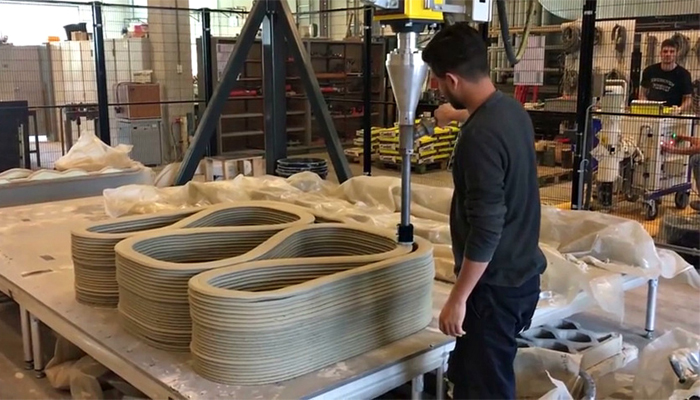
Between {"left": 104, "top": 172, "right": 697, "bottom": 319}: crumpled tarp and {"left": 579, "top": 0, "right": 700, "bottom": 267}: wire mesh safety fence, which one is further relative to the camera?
{"left": 579, "top": 0, "right": 700, "bottom": 267}: wire mesh safety fence

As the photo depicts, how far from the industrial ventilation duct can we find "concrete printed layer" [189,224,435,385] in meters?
6.37

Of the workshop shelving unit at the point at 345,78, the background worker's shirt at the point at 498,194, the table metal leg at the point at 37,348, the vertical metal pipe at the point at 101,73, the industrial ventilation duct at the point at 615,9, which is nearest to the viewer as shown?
the background worker's shirt at the point at 498,194

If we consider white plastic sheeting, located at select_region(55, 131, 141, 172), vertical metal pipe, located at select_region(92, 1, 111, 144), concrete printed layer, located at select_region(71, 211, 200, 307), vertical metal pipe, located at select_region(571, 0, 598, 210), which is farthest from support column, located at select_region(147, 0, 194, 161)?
concrete printed layer, located at select_region(71, 211, 200, 307)

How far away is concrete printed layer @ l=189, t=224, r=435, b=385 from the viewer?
1973mm

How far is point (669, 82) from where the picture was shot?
230 inches

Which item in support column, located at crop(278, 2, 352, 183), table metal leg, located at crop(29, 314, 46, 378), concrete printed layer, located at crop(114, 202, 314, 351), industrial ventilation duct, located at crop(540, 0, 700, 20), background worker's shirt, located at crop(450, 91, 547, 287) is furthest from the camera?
industrial ventilation duct, located at crop(540, 0, 700, 20)

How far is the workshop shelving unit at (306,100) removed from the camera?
922 cm

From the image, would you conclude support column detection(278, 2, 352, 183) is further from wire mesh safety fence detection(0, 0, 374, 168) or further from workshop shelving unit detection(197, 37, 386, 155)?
workshop shelving unit detection(197, 37, 386, 155)

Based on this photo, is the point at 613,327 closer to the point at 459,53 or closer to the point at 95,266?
the point at 459,53

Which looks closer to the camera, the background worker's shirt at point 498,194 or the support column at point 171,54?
the background worker's shirt at point 498,194

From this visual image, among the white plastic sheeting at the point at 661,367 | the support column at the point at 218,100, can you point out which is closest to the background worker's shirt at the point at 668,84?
the support column at the point at 218,100

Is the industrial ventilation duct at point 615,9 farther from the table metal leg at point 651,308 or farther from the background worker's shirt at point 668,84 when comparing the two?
the table metal leg at point 651,308

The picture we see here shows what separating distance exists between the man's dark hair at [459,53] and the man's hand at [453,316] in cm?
60

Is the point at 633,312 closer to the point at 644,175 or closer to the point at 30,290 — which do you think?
the point at 644,175
